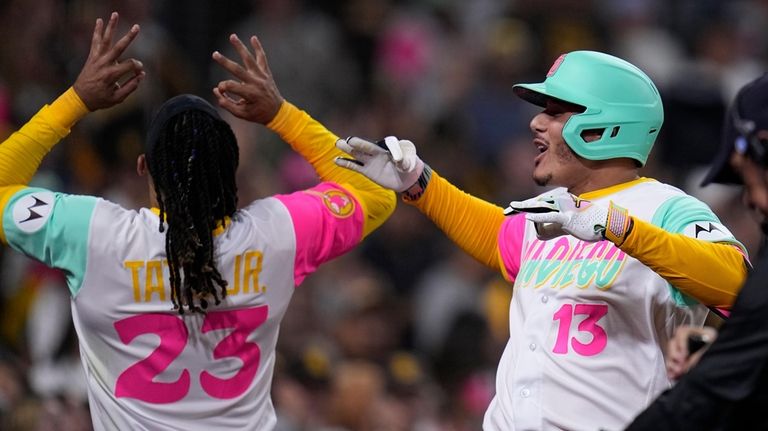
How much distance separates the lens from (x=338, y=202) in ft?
15.6

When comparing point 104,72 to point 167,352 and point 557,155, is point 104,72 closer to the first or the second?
point 167,352

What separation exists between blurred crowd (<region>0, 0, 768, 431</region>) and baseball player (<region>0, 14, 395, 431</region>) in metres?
2.29

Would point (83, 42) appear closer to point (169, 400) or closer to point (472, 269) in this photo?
point (472, 269)

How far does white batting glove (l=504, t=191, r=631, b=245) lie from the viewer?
3.93 metres

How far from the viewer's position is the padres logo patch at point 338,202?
4.73m

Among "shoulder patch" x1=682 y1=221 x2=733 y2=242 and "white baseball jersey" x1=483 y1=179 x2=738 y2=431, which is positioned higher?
"shoulder patch" x1=682 y1=221 x2=733 y2=242

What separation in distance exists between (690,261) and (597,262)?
44 cm

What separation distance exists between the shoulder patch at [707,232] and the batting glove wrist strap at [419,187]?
3.13 feet

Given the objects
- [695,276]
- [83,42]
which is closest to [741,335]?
[695,276]

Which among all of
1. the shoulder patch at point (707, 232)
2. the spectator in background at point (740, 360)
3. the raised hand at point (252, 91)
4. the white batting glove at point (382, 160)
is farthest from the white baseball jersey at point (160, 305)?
the spectator in background at point (740, 360)

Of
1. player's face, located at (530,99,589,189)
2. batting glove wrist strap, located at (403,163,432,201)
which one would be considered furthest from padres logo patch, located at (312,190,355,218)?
player's face, located at (530,99,589,189)

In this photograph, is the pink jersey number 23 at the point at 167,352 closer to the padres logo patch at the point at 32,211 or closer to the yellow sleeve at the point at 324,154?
the padres logo patch at the point at 32,211

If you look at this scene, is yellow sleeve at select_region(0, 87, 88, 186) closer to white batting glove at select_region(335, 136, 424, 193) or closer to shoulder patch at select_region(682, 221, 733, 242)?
white batting glove at select_region(335, 136, 424, 193)

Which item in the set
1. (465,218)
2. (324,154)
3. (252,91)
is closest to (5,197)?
(252,91)
